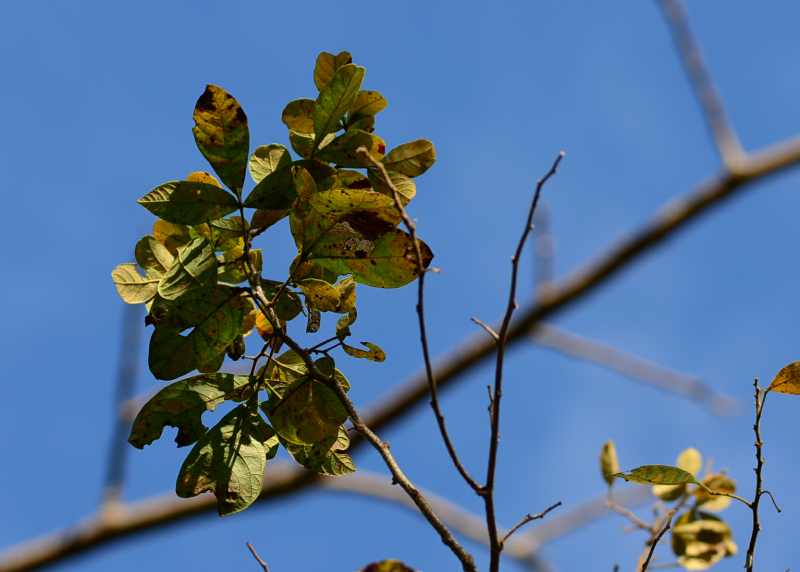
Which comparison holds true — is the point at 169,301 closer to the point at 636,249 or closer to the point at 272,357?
the point at 272,357

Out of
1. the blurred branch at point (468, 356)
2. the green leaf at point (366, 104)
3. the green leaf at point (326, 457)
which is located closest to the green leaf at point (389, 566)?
the green leaf at point (326, 457)

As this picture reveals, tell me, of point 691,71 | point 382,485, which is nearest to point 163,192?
point 691,71

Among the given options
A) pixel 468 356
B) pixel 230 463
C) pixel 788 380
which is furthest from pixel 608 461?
pixel 468 356

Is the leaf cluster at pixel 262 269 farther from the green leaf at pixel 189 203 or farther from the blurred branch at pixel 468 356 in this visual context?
the blurred branch at pixel 468 356

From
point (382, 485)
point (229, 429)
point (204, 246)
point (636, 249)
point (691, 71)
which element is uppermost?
point (691, 71)

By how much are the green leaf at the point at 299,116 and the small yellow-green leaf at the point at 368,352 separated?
0.19 metres

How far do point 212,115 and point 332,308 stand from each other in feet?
0.63

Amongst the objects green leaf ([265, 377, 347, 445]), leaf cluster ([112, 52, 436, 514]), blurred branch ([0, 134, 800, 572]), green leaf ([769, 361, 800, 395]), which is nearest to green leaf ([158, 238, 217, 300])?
leaf cluster ([112, 52, 436, 514])

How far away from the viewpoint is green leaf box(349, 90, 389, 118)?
874 mm

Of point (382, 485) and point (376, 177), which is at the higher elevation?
point (382, 485)

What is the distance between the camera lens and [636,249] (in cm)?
286

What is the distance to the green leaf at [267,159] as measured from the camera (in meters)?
0.85

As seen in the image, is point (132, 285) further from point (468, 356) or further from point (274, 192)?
point (468, 356)

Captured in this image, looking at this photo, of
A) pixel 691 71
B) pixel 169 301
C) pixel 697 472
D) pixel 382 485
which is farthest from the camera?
pixel 382 485
